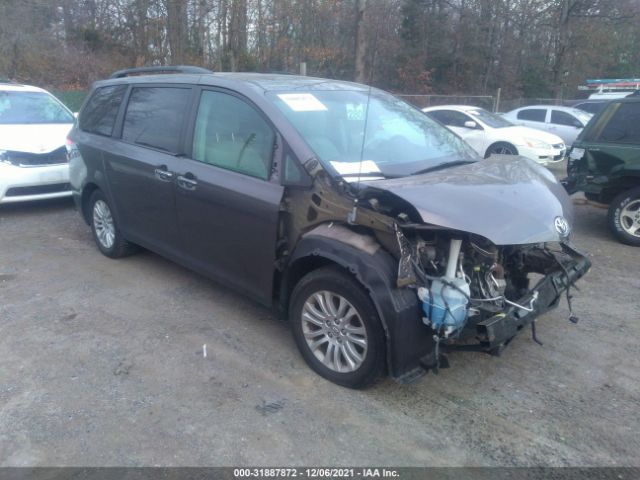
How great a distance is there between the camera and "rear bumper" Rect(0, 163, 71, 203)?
23.5 feet

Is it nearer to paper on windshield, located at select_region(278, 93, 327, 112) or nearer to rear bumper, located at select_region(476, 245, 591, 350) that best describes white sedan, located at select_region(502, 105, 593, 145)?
rear bumper, located at select_region(476, 245, 591, 350)

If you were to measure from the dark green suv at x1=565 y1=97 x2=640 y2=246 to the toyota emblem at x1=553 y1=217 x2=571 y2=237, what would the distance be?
3.68 m

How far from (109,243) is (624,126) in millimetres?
6174

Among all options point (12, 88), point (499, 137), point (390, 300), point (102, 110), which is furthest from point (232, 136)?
point (499, 137)

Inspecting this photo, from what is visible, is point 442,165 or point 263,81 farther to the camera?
point 263,81

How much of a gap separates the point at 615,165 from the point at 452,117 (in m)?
7.15

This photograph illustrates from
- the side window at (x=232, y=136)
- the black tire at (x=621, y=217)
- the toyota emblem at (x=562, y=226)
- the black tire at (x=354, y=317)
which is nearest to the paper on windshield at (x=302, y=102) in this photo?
the side window at (x=232, y=136)

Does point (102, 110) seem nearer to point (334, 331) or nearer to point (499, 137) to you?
point (334, 331)

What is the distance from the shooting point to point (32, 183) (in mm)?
7328

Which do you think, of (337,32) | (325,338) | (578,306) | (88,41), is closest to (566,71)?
(337,32)

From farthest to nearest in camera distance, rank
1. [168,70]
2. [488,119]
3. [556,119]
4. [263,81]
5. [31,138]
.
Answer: [556,119]
[488,119]
[31,138]
[168,70]
[263,81]

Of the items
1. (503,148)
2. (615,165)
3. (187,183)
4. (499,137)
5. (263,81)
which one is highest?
(263,81)

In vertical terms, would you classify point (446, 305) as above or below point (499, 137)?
below

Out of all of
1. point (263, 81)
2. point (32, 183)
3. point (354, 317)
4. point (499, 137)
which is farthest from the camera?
point (499, 137)
